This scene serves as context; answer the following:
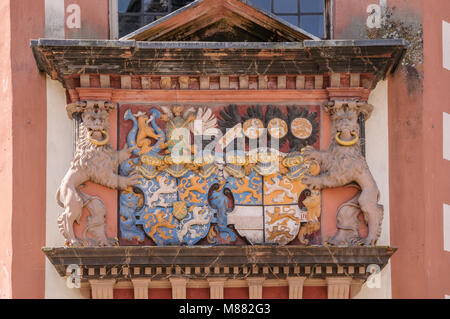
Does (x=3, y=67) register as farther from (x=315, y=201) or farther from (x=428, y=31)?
(x=428, y=31)

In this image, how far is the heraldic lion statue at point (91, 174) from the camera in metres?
12.9

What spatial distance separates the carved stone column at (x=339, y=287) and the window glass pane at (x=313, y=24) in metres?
2.97

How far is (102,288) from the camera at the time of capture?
12.9m

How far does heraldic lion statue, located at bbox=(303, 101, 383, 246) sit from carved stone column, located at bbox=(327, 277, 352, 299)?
0.40 metres

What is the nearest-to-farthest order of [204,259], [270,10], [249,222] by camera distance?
[204,259] → [249,222] → [270,10]

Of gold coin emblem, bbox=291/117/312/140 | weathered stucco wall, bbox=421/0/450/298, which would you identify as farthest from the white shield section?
weathered stucco wall, bbox=421/0/450/298

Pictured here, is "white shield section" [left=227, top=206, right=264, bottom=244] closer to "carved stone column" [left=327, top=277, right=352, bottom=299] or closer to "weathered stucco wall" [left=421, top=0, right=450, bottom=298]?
"carved stone column" [left=327, top=277, right=352, bottom=299]

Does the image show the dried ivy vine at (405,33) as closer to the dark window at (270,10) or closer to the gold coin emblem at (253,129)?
the dark window at (270,10)

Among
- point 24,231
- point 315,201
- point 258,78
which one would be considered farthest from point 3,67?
point 315,201

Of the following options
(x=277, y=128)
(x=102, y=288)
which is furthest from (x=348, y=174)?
(x=102, y=288)

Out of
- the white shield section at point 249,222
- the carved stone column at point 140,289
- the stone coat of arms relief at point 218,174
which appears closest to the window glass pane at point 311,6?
the stone coat of arms relief at point 218,174

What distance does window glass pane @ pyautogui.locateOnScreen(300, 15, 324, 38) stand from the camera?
1405 cm

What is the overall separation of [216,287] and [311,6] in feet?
11.8

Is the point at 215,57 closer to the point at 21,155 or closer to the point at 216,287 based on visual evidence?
the point at 21,155
